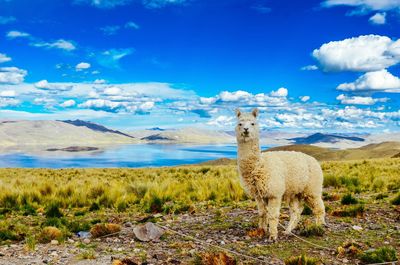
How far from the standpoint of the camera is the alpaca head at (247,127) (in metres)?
7.61

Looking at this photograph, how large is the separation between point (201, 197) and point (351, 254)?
7.55 metres

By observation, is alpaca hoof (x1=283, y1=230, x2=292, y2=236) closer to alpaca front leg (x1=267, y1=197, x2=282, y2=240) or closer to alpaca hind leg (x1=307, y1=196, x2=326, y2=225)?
alpaca front leg (x1=267, y1=197, x2=282, y2=240)

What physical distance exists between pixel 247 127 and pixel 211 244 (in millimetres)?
2373

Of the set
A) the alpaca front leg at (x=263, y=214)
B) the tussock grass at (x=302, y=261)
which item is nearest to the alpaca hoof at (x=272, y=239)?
the alpaca front leg at (x=263, y=214)

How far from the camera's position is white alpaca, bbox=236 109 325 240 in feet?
25.4

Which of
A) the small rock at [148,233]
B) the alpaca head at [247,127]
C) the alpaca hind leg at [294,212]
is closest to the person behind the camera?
the alpaca head at [247,127]

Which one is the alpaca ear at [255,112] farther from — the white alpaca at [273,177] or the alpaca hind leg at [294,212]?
the alpaca hind leg at [294,212]

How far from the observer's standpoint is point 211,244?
7355 mm

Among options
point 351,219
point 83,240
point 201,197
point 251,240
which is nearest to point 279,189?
point 251,240

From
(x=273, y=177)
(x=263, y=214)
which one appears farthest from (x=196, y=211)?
(x=273, y=177)

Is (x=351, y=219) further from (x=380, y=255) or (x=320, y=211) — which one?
(x=380, y=255)

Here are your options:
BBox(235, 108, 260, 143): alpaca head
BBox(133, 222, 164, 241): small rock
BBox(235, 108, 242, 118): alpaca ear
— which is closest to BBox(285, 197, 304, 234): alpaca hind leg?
BBox(235, 108, 260, 143): alpaca head

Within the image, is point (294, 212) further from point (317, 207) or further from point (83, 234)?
point (83, 234)

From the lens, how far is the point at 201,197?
13656 mm
